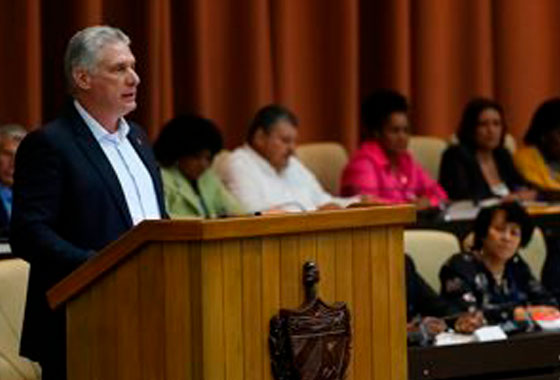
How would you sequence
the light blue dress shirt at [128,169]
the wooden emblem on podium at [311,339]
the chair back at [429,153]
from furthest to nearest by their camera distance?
the chair back at [429,153] → the light blue dress shirt at [128,169] → the wooden emblem on podium at [311,339]

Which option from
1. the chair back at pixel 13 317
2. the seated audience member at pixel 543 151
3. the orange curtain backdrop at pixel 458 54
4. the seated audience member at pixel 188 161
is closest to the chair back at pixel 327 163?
the orange curtain backdrop at pixel 458 54

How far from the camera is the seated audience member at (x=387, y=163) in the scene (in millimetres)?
7387

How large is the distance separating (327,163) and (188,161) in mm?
1314

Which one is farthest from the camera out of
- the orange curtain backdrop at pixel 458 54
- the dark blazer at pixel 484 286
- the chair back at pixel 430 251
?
the orange curtain backdrop at pixel 458 54

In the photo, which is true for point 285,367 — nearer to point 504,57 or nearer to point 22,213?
point 22,213

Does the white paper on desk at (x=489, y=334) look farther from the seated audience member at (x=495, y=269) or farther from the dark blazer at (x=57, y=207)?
the dark blazer at (x=57, y=207)

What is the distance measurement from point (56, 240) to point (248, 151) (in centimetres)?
364

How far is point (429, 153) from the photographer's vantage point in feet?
26.3

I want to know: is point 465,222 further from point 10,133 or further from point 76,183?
point 76,183

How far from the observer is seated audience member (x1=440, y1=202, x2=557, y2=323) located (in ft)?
18.0

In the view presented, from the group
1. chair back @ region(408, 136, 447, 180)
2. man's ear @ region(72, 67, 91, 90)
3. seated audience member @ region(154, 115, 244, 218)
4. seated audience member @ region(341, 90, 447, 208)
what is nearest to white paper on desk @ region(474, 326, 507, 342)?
man's ear @ region(72, 67, 91, 90)

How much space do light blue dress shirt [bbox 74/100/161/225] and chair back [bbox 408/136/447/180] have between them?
441 cm

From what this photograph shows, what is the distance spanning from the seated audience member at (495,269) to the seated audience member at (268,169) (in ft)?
4.65

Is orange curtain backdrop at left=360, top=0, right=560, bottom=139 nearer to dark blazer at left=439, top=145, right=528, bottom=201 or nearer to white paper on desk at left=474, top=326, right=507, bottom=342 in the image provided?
dark blazer at left=439, top=145, right=528, bottom=201
